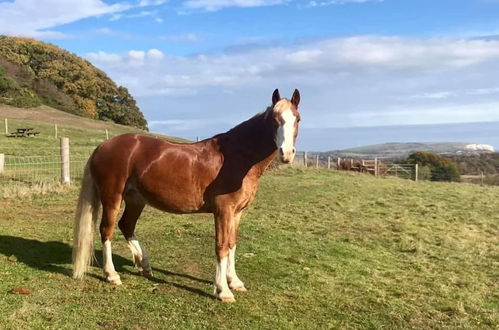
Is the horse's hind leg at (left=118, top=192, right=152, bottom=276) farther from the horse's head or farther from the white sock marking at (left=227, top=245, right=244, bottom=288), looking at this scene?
the horse's head

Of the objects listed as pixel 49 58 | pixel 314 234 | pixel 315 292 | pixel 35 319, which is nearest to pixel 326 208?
pixel 314 234

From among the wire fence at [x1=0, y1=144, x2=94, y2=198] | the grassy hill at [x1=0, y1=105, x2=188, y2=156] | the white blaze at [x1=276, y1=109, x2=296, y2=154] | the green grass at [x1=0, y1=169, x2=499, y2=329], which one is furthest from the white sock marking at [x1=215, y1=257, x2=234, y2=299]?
the grassy hill at [x1=0, y1=105, x2=188, y2=156]

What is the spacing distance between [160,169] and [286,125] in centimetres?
163

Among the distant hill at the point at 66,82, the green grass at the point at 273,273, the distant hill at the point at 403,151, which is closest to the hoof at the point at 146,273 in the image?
the green grass at the point at 273,273

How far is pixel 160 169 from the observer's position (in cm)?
575

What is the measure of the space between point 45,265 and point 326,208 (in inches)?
336

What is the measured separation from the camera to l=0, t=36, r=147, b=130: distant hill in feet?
184

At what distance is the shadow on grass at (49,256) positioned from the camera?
20.8 ft

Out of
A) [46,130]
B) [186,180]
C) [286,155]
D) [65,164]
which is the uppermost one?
[46,130]

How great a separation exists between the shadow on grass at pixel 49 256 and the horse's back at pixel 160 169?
1.13m

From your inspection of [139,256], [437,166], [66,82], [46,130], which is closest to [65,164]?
[139,256]

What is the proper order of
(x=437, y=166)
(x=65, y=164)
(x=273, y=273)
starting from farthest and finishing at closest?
1. (x=437, y=166)
2. (x=65, y=164)
3. (x=273, y=273)

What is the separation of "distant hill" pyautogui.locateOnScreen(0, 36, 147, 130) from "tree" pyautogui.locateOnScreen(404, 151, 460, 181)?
33.5 metres

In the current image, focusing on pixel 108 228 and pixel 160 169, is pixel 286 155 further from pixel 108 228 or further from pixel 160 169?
pixel 108 228
